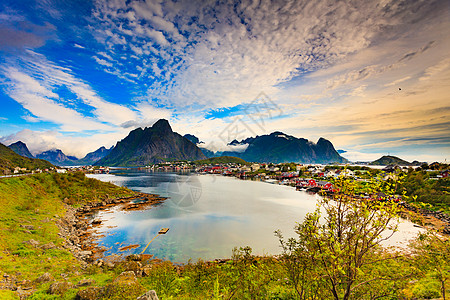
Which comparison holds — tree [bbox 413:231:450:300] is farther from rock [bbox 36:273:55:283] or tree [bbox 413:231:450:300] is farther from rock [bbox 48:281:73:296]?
rock [bbox 36:273:55:283]

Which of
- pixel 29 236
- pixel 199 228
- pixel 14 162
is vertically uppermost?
pixel 14 162

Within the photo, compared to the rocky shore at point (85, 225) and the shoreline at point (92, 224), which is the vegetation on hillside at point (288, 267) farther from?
the shoreline at point (92, 224)

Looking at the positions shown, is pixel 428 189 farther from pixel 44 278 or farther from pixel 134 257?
pixel 44 278

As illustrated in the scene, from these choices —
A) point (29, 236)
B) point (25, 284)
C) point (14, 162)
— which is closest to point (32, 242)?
point (29, 236)

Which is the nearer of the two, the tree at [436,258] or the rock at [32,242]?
A: the tree at [436,258]

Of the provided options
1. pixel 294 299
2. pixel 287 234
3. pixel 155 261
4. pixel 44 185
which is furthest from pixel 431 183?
pixel 44 185

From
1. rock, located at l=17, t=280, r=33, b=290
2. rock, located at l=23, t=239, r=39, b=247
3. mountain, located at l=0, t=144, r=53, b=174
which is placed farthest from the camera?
mountain, located at l=0, t=144, r=53, b=174

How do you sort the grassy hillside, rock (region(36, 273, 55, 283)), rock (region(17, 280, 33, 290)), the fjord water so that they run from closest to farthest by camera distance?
1. rock (region(17, 280, 33, 290))
2. rock (region(36, 273, 55, 283))
3. the grassy hillside
4. the fjord water

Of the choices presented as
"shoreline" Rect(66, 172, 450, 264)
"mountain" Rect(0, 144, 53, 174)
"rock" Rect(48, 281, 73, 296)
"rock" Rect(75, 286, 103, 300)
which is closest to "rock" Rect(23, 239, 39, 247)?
"shoreline" Rect(66, 172, 450, 264)

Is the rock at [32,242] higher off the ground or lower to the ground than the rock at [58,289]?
Answer: lower

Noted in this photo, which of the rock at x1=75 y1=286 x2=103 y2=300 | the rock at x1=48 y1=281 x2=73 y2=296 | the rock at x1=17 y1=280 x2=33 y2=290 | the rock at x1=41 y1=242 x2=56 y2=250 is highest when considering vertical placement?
the rock at x1=75 y1=286 x2=103 y2=300

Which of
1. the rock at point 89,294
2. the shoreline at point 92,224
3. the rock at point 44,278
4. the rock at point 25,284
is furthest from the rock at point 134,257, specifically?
the rock at point 89,294

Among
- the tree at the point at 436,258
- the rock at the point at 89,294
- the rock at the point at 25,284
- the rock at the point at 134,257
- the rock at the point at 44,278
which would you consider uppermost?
the tree at the point at 436,258

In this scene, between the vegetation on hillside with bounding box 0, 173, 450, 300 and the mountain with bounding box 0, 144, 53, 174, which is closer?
the vegetation on hillside with bounding box 0, 173, 450, 300
